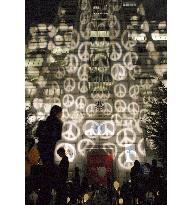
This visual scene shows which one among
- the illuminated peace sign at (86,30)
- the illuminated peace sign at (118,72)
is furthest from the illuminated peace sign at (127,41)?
the illuminated peace sign at (86,30)

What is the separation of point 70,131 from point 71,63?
0.53m

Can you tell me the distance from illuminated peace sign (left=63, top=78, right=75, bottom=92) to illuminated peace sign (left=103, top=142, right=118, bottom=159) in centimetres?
51

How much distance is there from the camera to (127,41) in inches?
150

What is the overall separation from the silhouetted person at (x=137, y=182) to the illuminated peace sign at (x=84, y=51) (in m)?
0.90

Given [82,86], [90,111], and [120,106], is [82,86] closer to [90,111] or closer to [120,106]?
[90,111]

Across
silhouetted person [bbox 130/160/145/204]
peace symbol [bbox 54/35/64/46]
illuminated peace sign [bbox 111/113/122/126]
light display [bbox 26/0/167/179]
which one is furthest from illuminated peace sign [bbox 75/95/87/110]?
silhouetted person [bbox 130/160/145/204]

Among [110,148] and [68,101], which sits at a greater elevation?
[68,101]

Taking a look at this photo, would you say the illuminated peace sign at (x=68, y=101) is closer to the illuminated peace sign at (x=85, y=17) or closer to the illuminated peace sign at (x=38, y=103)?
the illuminated peace sign at (x=38, y=103)

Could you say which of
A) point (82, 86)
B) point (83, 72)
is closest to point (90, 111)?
point (82, 86)

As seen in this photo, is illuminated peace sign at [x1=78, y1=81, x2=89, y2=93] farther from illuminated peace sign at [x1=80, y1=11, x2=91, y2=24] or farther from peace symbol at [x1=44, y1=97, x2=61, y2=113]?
illuminated peace sign at [x1=80, y1=11, x2=91, y2=24]

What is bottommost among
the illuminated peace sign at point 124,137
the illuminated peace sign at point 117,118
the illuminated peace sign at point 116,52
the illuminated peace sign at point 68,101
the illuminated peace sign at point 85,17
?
the illuminated peace sign at point 124,137

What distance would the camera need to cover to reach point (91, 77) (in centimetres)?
380

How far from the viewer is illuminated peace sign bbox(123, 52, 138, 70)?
3.81 m

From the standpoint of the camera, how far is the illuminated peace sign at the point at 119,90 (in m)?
3.77
